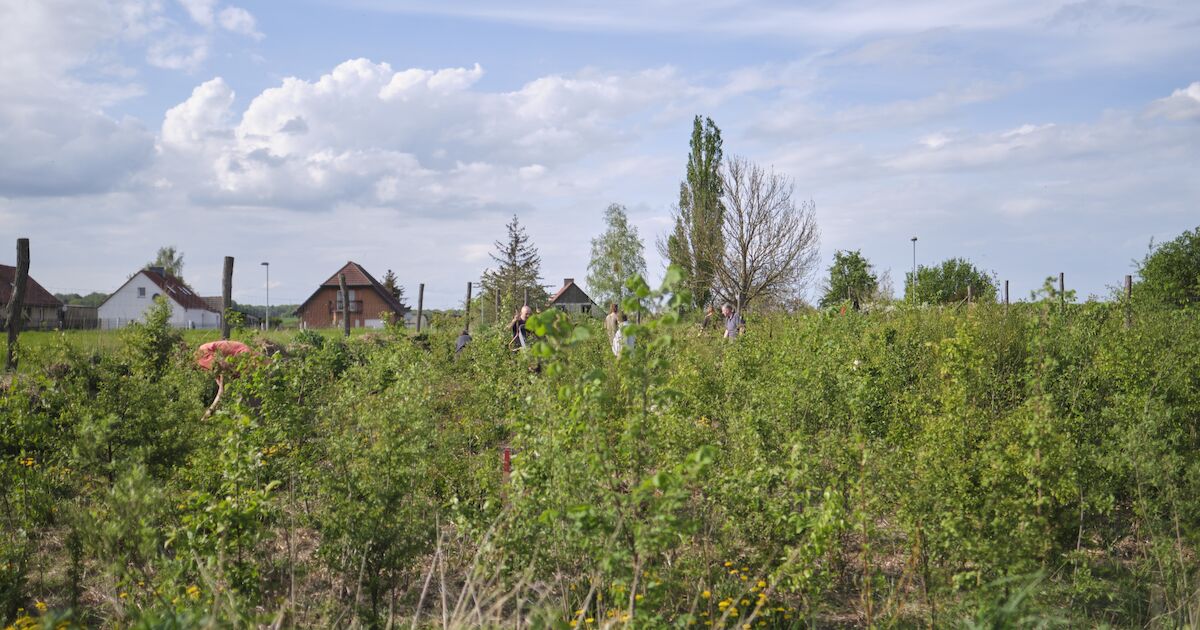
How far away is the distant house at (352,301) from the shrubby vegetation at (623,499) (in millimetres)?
46534

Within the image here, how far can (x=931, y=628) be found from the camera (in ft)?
13.7

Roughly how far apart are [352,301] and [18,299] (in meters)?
42.8

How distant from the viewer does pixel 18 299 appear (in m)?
10.0

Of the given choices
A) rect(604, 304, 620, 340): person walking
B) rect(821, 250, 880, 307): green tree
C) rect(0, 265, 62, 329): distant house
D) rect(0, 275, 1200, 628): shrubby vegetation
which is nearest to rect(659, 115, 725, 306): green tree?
rect(821, 250, 880, 307): green tree

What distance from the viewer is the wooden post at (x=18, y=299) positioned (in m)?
9.79

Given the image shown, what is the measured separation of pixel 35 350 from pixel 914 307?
9.93 meters

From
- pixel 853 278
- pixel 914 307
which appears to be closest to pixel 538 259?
pixel 853 278

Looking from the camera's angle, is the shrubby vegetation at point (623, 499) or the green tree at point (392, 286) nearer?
the shrubby vegetation at point (623, 499)

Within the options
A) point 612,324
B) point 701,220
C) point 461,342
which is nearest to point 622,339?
point 461,342

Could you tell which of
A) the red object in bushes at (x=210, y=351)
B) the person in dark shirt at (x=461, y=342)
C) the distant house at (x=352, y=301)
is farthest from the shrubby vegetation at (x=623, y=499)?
the distant house at (x=352, y=301)

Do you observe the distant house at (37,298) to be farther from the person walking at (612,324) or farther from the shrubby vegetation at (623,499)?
the shrubby vegetation at (623,499)

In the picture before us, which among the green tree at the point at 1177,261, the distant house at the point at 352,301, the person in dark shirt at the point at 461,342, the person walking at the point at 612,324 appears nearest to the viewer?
the person in dark shirt at the point at 461,342

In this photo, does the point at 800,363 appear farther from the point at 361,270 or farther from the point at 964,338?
the point at 361,270

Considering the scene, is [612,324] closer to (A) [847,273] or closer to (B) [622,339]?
(B) [622,339]
